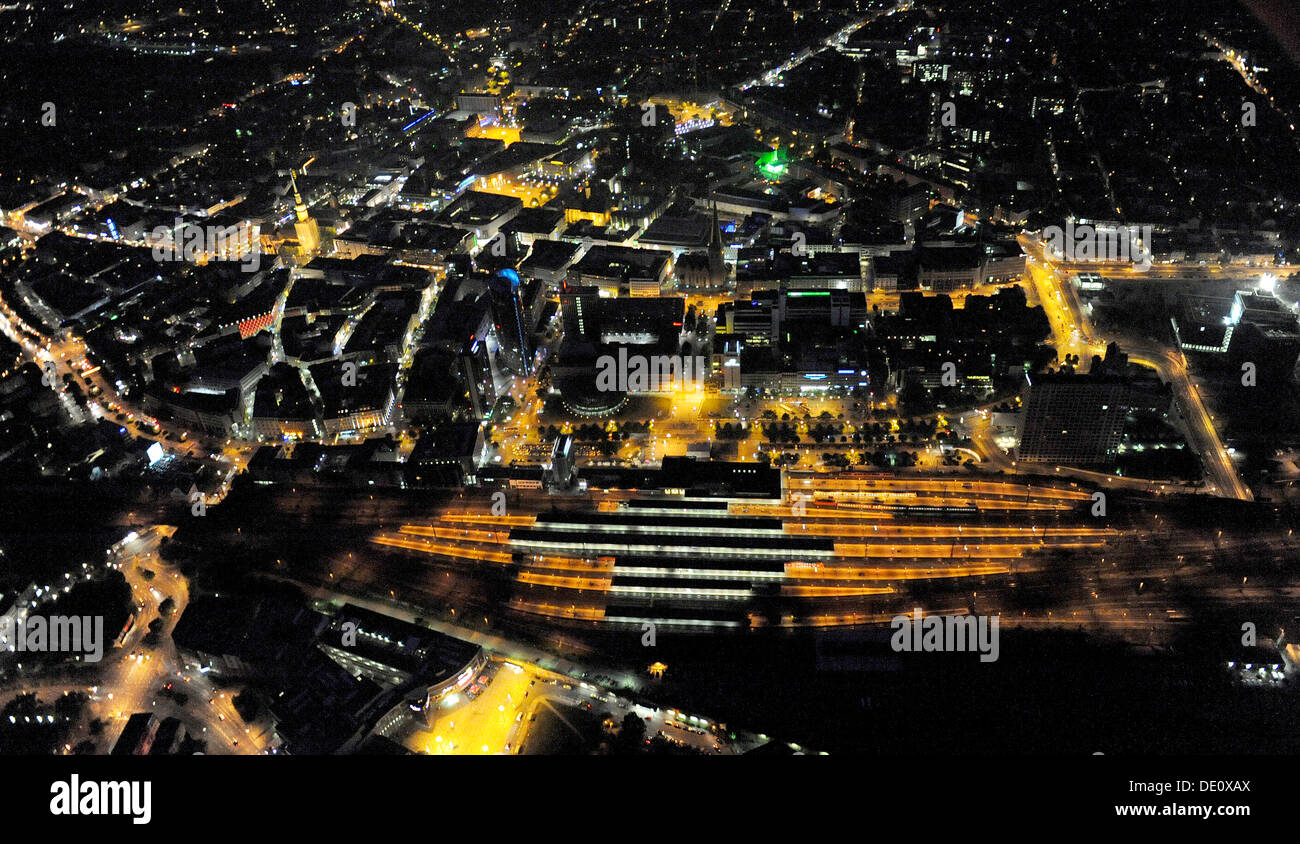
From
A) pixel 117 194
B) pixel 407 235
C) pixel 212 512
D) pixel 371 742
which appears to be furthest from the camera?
pixel 117 194

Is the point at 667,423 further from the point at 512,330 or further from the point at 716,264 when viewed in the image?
the point at 716,264

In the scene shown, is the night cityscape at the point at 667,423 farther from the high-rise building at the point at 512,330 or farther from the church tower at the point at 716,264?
the church tower at the point at 716,264

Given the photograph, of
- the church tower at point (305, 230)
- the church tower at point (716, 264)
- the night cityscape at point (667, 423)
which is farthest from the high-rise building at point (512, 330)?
the church tower at point (305, 230)

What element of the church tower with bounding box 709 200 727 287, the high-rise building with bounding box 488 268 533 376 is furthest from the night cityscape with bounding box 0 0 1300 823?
the church tower with bounding box 709 200 727 287

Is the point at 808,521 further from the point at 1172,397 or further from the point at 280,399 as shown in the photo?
the point at 280,399

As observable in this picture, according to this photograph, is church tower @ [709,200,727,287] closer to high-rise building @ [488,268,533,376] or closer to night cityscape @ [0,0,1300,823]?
night cityscape @ [0,0,1300,823]

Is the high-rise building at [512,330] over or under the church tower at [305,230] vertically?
under

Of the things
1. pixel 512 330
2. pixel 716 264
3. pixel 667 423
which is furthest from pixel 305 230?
pixel 667 423

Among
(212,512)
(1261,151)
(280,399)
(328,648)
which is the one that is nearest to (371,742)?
(328,648)
